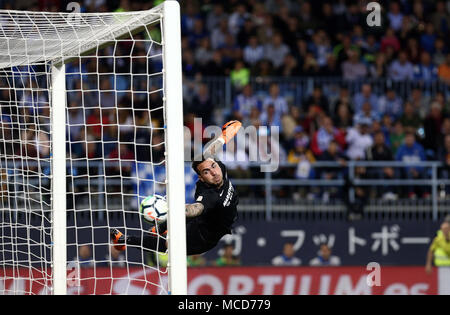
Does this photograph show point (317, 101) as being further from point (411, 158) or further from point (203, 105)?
point (203, 105)

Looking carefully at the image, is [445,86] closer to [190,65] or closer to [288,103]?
[288,103]

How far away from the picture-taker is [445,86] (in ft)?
45.3

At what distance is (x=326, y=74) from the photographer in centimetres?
1394

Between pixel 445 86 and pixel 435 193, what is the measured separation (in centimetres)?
232

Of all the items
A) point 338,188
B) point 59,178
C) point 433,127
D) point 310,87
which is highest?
point 310,87

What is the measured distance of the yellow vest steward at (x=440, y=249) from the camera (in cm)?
1218

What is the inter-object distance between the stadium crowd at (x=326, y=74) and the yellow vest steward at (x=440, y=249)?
2.54 feet

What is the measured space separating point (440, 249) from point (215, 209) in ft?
21.4

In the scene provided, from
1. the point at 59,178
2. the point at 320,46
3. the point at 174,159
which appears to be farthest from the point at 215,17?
the point at 174,159

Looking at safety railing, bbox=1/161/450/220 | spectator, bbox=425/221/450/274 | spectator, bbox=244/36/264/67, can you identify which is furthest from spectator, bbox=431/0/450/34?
spectator, bbox=425/221/450/274

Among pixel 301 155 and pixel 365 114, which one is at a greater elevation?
pixel 365 114

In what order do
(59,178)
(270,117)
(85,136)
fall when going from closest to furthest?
(59,178) → (85,136) → (270,117)

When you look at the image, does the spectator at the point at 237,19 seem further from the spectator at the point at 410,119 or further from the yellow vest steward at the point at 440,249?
the yellow vest steward at the point at 440,249
